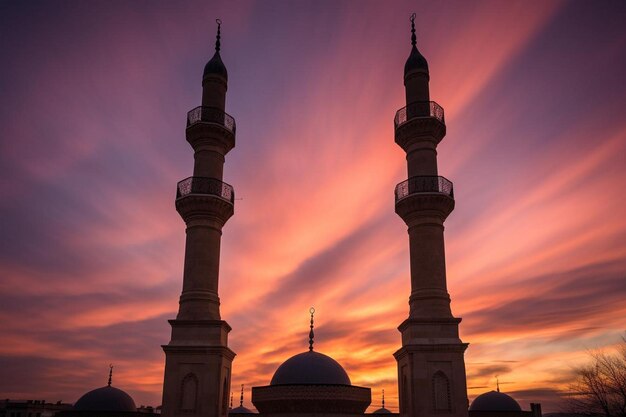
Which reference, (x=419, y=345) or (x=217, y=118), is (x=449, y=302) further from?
(x=217, y=118)

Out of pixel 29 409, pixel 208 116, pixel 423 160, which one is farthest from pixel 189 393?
pixel 29 409

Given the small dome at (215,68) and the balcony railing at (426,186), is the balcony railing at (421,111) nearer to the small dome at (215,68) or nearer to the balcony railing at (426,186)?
the balcony railing at (426,186)

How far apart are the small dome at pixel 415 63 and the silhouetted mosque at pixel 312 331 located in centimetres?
6

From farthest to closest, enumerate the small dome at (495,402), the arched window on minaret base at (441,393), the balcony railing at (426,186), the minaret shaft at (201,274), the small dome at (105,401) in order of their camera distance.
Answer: the small dome at (495,402)
the small dome at (105,401)
the balcony railing at (426,186)
the minaret shaft at (201,274)
the arched window on minaret base at (441,393)

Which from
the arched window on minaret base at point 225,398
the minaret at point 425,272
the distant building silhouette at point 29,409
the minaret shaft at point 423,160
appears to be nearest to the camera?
the minaret at point 425,272

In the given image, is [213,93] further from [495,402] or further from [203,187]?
[495,402]

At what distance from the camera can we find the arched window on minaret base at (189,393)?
72.8ft

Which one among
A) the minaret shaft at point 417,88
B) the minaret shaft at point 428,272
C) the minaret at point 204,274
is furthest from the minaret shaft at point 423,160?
the minaret at point 204,274

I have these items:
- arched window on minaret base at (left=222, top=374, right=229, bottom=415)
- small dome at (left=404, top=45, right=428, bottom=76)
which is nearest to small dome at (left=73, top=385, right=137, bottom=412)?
arched window on minaret base at (left=222, top=374, right=229, bottom=415)

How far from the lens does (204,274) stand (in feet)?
79.4

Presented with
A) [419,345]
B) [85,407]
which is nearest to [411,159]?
[419,345]

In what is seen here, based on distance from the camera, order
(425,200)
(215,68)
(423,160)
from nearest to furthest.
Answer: (425,200)
(423,160)
(215,68)

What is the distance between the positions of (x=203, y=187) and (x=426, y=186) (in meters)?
9.52

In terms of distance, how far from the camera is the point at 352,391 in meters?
24.5
